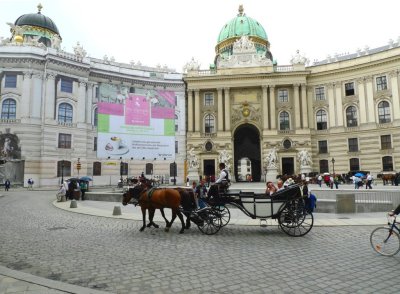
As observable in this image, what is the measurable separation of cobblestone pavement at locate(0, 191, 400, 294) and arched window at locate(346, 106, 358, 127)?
138 ft

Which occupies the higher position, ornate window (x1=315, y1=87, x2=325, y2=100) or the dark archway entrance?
ornate window (x1=315, y1=87, x2=325, y2=100)

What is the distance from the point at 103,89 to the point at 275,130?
1142 inches

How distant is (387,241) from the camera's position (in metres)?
7.60

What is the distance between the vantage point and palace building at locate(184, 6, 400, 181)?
46438 mm

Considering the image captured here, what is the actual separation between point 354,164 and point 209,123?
24430 mm

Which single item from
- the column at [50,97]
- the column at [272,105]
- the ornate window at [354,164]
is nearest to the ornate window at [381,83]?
the ornate window at [354,164]

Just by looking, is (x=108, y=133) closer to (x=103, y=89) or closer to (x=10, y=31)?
(x=103, y=89)

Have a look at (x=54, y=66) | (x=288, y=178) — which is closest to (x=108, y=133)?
(x=54, y=66)

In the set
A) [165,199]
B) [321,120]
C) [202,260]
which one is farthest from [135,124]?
[202,260]

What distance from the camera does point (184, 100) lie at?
54688 mm

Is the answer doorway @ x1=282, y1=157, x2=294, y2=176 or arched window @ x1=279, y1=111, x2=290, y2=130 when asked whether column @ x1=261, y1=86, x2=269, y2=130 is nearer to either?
arched window @ x1=279, y1=111, x2=290, y2=130

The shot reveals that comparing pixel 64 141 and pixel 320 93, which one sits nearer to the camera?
pixel 64 141

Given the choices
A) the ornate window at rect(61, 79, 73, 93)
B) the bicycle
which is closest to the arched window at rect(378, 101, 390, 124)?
the bicycle

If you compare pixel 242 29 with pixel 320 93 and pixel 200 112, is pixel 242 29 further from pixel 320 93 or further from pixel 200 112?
pixel 320 93
